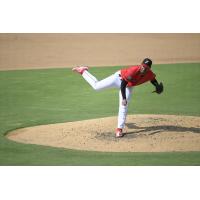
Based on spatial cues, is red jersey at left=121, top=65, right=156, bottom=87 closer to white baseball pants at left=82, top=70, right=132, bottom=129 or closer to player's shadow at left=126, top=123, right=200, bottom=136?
white baseball pants at left=82, top=70, right=132, bottom=129

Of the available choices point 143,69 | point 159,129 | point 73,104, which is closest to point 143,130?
point 159,129

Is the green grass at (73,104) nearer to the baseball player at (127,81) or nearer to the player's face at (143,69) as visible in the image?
the baseball player at (127,81)

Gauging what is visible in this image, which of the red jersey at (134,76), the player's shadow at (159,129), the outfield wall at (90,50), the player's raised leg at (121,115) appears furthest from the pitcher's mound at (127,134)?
the outfield wall at (90,50)

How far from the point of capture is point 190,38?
1356 centimetres

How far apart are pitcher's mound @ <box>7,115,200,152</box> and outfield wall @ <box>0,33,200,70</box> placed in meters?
3.78

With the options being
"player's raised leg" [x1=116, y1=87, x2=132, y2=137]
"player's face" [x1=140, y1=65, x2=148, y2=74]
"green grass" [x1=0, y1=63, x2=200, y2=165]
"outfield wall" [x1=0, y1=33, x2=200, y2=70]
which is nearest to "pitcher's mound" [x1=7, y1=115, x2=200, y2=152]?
"player's raised leg" [x1=116, y1=87, x2=132, y2=137]

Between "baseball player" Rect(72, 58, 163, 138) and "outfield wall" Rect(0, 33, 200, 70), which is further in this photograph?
"outfield wall" Rect(0, 33, 200, 70)

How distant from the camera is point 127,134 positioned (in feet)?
33.2

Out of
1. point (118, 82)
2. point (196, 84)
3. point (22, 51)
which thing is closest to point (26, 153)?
point (118, 82)

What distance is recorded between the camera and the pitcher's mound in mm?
9547

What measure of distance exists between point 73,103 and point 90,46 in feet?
17.3

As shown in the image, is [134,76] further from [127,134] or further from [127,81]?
[127,134]

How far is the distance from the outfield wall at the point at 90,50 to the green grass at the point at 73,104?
2.01 feet

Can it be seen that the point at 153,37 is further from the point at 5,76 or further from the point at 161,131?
the point at 161,131
